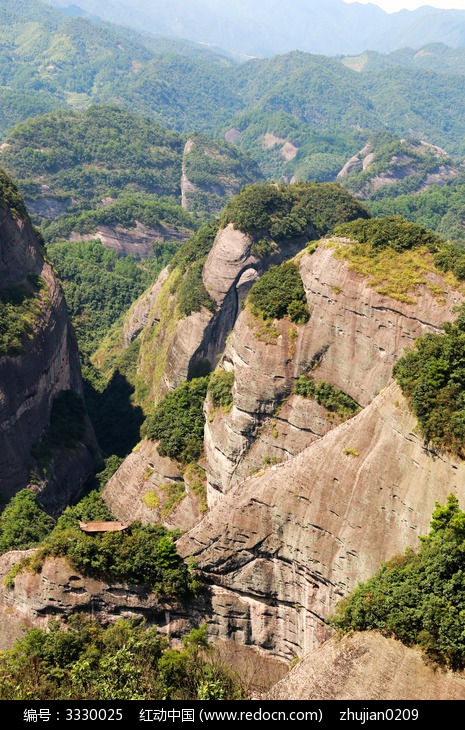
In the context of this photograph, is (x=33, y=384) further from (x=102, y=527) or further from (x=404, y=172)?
(x=404, y=172)

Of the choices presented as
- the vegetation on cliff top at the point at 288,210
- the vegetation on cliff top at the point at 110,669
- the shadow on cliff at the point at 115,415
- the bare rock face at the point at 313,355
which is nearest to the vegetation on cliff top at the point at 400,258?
the bare rock face at the point at 313,355

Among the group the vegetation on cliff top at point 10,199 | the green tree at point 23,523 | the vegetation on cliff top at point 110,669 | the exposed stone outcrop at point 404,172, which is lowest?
the green tree at point 23,523

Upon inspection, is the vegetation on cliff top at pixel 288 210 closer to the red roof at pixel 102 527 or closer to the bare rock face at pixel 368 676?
the red roof at pixel 102 527

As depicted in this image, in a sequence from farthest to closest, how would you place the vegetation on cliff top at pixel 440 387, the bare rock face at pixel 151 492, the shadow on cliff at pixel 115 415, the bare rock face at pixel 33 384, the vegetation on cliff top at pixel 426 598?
the shadow on cliff at pixel 115 415 → the bare rock face at pixel 33 384 → the bare rock face at pixel 151 492 → the vegetation on cliff top at pixel 440 387 → the vegetation on cliff top at pixel 426 598
